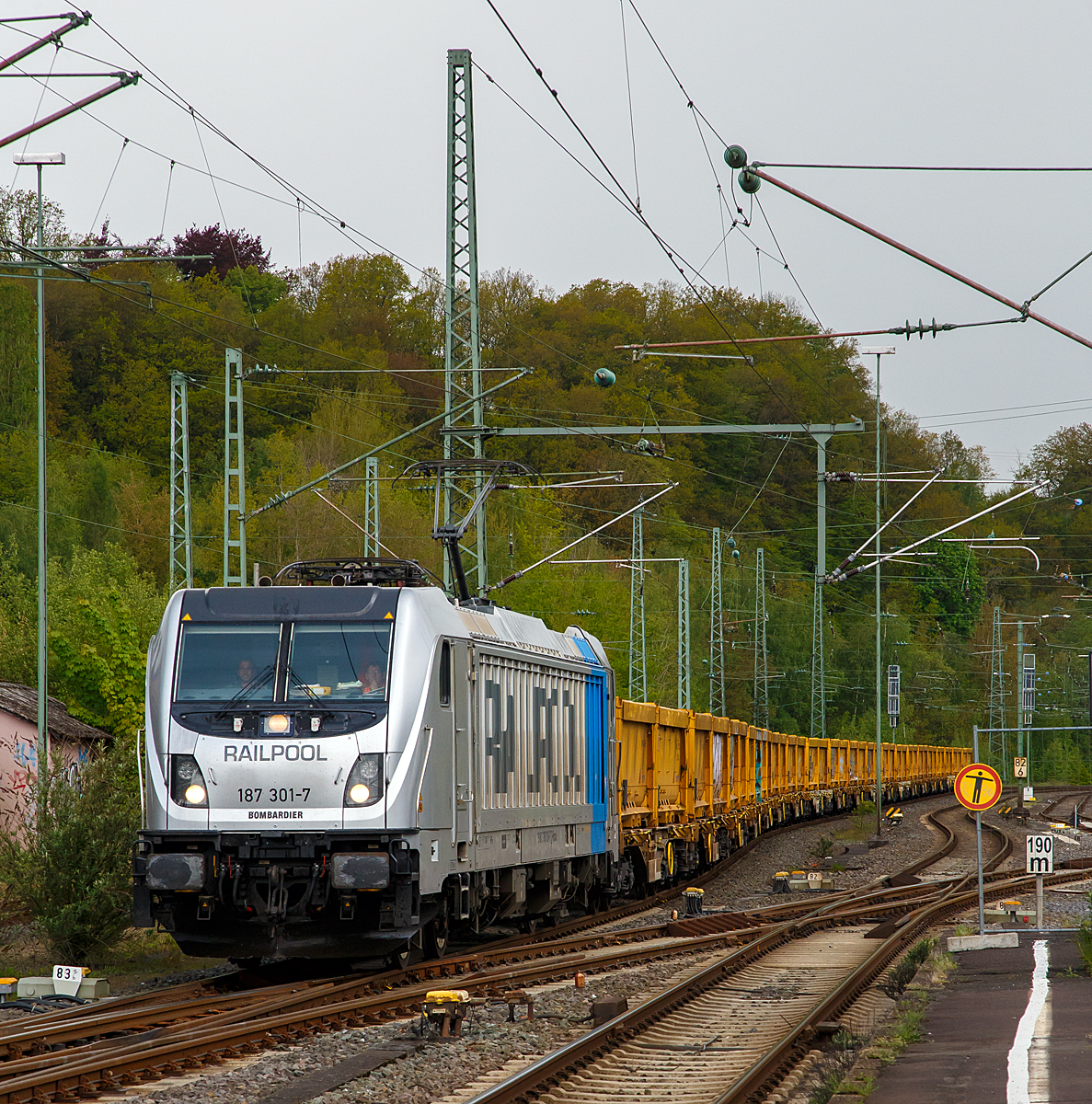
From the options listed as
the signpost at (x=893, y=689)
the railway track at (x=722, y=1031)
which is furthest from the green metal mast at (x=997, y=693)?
the railway track at (x=722, y=1031)

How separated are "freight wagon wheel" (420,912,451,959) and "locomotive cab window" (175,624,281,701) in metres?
2.75

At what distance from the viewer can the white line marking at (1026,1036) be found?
28.4ft

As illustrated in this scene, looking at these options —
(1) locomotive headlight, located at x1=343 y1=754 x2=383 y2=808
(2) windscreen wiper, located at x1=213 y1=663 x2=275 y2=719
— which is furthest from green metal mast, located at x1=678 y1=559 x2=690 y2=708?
(1) locomotive headlight, located at x1=343 y1=754 x2=383 y2=808

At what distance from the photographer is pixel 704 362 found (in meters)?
54.4

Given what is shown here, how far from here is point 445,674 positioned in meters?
14.0

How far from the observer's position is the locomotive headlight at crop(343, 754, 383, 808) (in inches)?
508

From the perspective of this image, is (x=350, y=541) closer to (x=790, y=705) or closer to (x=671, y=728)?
(x=671, y=728)

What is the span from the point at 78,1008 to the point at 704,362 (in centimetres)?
4473

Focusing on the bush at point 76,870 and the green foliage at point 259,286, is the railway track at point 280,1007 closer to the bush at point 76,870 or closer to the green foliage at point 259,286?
the bush at point 76,870

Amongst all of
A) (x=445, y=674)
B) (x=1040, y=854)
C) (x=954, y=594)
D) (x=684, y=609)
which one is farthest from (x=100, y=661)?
(x=954, y=594)

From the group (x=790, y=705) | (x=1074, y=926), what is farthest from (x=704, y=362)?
(x=1074, y=926)

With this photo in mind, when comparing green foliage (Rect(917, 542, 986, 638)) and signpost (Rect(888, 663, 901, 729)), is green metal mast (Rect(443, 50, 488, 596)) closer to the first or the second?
signpost (Rect(888, 663, 901, 729))

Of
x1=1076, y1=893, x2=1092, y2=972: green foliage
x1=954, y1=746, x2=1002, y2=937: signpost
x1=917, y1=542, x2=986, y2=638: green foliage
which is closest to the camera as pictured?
x1=1076, y1=893, x2=1092, y2=972: green foliage

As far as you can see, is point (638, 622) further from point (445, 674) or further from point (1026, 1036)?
point (1026, 1036)
